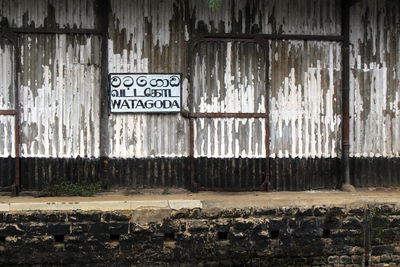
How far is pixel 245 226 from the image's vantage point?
5816 millimetres

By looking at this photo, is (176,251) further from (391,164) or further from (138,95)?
(391,164)

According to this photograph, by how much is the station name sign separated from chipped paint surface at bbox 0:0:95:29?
1.13m

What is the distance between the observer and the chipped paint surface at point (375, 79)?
270 inches

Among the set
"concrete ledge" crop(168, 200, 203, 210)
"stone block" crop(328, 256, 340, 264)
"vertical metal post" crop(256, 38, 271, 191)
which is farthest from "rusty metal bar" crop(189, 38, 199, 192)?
"stone block" crop(328, 256, 340, 264)

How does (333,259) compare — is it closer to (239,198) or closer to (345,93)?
(239,198)

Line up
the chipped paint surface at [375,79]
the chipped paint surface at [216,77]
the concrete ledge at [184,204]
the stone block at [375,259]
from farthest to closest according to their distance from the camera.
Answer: the chipped paint surface at [375,79] → the chipped paint surface at [216,77] → the stone block at [375,259] → the concrete ledge at [184,204]

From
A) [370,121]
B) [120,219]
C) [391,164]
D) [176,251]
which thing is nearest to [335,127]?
[370,121]

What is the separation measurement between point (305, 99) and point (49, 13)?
4758 mm

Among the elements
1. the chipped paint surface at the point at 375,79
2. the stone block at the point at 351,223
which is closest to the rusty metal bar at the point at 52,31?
the chipped paint surface at the point at 375,79

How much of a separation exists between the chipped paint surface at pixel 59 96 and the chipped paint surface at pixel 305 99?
3200mm

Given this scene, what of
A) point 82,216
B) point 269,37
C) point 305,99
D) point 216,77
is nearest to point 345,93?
point 305,99

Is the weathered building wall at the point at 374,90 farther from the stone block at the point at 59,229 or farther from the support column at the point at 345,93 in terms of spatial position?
the stone block at the point at 59,229

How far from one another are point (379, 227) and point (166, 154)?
3.76 meters

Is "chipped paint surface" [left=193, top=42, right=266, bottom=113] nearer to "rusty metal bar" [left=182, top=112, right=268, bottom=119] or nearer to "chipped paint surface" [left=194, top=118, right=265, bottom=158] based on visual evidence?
"rusty metal bar" [left=182, top=112, right=268, bottom=119]
